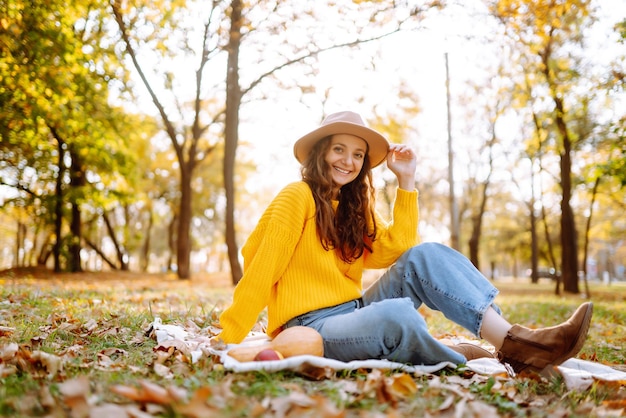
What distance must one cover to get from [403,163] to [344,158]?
495 millimetres

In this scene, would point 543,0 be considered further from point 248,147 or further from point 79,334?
point 248,147

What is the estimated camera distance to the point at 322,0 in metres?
9.14

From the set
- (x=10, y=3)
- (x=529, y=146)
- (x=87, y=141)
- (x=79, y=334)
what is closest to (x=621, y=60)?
(x=529, y=146)

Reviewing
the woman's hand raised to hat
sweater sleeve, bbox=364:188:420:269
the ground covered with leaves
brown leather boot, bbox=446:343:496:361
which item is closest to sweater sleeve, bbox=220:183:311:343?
the ground covered with leaves

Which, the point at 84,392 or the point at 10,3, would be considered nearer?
the point at 84,392

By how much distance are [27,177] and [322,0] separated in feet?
38.3

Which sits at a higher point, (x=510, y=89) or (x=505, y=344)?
(x=510, y=89)

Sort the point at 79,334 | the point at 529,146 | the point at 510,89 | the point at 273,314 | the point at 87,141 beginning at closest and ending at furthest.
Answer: the point at 273,314, the point at 79,334, the point at 87,141, the point at 510,89, the point at 529,146

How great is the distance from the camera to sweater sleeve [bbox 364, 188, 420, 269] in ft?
11.2

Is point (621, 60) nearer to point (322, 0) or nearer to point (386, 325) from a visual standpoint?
point (322, 0)

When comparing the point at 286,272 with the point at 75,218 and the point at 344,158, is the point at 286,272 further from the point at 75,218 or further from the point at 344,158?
the point at 75,218

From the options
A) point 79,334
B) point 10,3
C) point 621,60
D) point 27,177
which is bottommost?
point 79,334

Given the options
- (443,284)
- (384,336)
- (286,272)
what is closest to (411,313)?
(384,336)

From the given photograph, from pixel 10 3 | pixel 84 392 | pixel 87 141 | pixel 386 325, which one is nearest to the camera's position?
pixel 84 392
